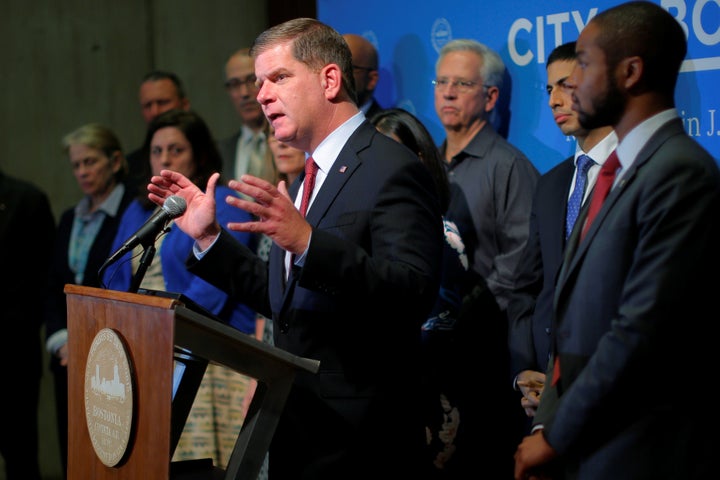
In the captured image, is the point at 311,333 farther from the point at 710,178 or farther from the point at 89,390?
the point at 710,178

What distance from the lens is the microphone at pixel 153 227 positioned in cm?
230

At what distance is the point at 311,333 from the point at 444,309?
1177 mm

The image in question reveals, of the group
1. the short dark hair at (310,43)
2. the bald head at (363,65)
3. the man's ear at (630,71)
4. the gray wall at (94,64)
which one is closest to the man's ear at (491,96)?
the bald head at (363,65)

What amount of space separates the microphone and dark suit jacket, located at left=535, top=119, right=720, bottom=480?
3.32ft

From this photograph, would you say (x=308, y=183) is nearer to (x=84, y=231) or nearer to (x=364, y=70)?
(x=364, y=70)

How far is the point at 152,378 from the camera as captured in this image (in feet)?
6.86

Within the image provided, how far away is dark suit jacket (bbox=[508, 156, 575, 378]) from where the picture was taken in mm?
2947

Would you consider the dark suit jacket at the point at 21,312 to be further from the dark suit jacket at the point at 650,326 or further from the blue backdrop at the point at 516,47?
the dark suit jacket at the point at 650,326

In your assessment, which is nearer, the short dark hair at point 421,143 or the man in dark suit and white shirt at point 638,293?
the man in dark suit and white shirt at point 638,293

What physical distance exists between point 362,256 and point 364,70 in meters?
2.13

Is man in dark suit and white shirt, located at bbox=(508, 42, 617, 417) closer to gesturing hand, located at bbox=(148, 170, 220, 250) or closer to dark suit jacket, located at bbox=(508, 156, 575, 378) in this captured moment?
dark suit jacket, located at bbox=(508, 156, 575, 378)

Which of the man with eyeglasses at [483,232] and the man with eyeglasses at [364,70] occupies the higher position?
the man with eyeglasses at [364,70]

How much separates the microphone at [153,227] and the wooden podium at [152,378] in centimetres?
11

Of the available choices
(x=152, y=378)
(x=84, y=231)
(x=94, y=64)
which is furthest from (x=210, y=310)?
(x=94, y=64)
